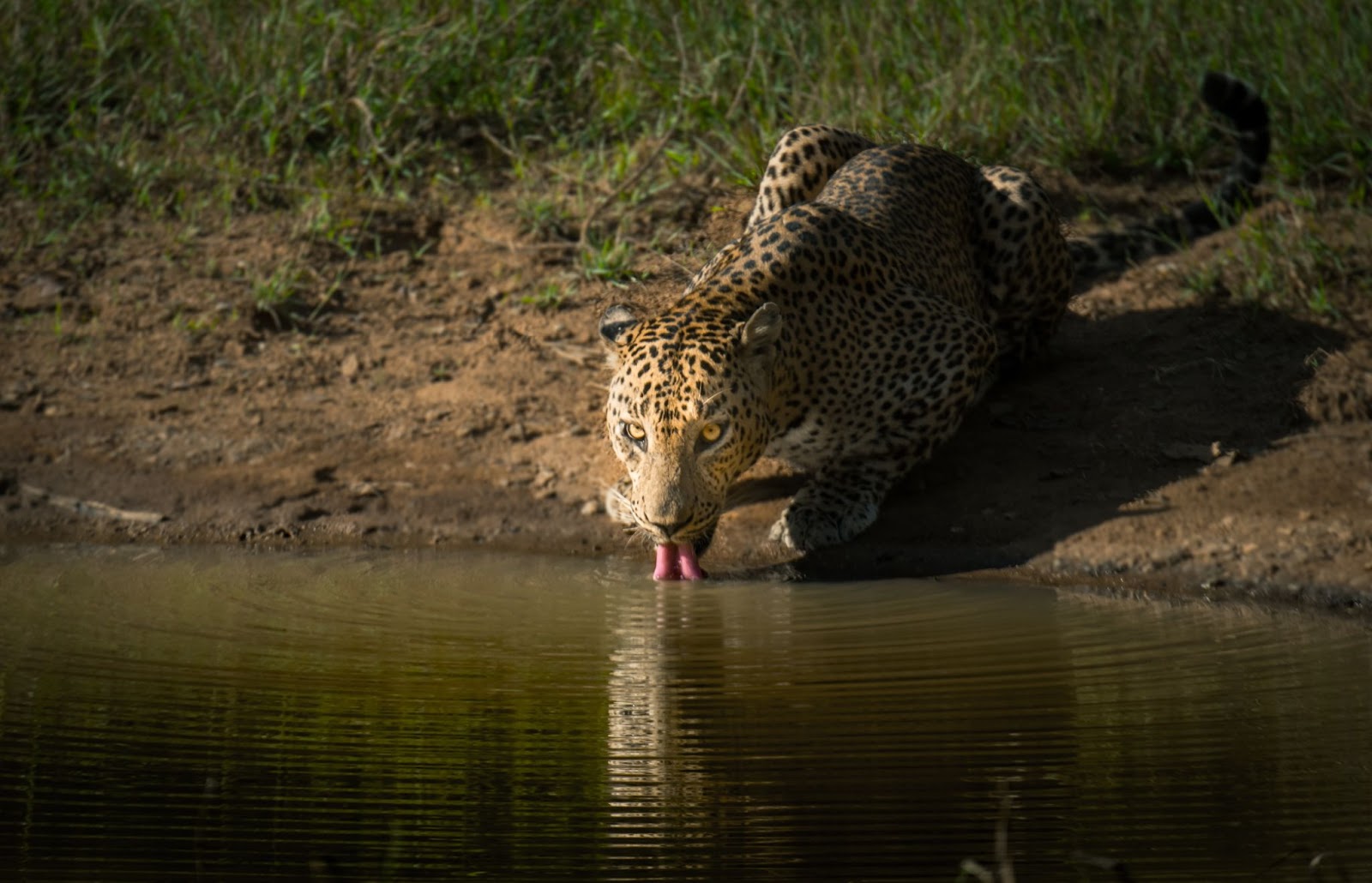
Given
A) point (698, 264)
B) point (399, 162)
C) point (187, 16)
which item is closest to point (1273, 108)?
point (698, 264)

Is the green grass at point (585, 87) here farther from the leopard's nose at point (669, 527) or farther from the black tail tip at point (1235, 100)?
the leopard's nose at point (669, 527)

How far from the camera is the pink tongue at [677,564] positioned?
6.48 metres

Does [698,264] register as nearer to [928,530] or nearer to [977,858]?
[928,530]

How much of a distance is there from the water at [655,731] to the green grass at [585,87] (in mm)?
4065

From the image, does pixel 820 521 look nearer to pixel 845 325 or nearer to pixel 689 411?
pixel 845 325

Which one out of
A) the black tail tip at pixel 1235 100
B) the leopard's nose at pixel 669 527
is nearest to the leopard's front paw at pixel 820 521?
the leopard's nose at pixel 669 527

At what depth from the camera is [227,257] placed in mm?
9562

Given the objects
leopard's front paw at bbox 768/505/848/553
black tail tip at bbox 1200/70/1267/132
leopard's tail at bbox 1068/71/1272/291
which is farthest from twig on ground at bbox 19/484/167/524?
black tail tip at bbox 1200/70/1267/132

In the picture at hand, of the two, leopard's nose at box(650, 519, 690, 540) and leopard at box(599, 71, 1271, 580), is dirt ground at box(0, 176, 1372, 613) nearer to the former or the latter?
leopard at box(599, 71, 1271, 580)

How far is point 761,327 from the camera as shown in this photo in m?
6.55

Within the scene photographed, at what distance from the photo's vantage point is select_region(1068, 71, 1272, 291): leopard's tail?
30.0 ft

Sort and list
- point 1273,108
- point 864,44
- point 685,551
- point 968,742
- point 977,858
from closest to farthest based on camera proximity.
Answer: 1. point 977,858
2. point 968,742
3. point 685,551
4. point 1273,108
5. point 864,44

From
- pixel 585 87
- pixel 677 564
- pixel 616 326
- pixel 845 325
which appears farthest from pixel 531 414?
pixel 585 87

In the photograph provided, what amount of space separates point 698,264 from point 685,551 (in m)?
3.00
